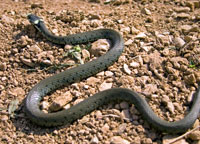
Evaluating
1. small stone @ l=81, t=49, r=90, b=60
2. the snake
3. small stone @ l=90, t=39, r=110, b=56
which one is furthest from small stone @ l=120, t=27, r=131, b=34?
small stone @ l=81, t=49, r=90, b=60

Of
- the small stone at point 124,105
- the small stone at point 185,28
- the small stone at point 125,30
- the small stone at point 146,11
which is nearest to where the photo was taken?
the small stone at point 124,105

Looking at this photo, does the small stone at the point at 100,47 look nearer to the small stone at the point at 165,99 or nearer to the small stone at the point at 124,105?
the small stone at the point at 124,105

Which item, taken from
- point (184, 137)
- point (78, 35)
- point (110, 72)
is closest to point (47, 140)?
point (110, 72)

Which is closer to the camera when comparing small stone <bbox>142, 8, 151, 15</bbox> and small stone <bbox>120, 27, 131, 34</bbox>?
small stone <bbox>120, 27, 131, 34</bbox>

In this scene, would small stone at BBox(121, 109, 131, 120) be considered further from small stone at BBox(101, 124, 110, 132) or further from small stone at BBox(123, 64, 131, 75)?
small stone at BBox(123, 64, 131, 75)

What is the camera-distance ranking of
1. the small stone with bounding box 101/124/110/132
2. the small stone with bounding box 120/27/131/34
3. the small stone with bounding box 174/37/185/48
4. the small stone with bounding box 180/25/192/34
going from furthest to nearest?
the small stone with bounding box 120/27/131/34, the small stone with bounding box 180/25/192/34, the small stone with bounding box 174/37/185/48, the small stone with bounding box 101/124/110/132

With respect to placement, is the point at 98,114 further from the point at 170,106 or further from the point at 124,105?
the point at 170,106

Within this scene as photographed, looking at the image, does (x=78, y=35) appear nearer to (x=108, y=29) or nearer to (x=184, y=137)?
(x=108, y=29)

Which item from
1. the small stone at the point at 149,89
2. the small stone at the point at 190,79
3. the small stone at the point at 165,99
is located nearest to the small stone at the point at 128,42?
the small stone at the point at 149,89
